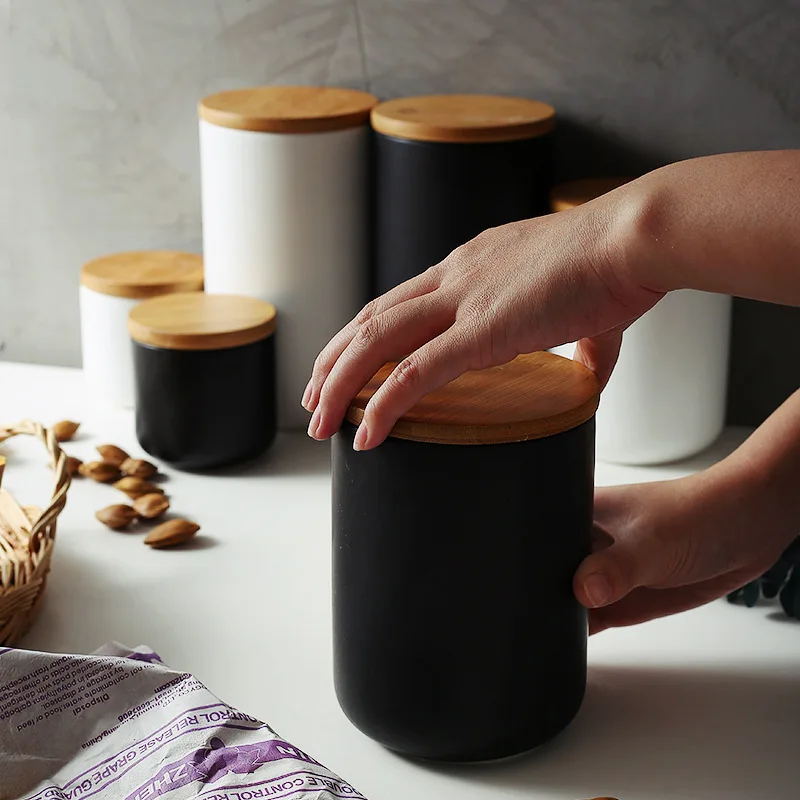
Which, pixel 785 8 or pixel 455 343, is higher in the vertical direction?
pixel 785 8

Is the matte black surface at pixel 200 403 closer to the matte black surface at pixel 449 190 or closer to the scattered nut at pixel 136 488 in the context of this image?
the scattered nut at pixel 136 488

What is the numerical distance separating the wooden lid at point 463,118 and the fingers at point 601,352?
1.12 feet

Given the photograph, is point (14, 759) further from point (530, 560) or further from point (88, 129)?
point (88, 129)

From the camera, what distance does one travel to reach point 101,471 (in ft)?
3.35

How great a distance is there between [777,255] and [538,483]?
15cm

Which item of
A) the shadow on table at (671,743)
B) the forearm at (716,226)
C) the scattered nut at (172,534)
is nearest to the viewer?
the forearm at (716,226)

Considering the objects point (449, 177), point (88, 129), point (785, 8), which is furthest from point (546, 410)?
point (88, 129)

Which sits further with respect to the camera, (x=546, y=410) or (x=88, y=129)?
(x=88, y=129)

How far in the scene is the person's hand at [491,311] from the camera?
57 centimetres

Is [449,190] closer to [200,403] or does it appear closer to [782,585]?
[200,403]

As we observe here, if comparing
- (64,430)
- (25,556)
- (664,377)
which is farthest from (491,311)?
(64,430)

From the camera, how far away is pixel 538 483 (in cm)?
60

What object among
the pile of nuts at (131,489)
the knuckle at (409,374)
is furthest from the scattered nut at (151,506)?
the knuckle at (409,374)

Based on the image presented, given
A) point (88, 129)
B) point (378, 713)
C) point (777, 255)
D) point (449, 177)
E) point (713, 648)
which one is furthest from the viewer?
point (88, 129)
